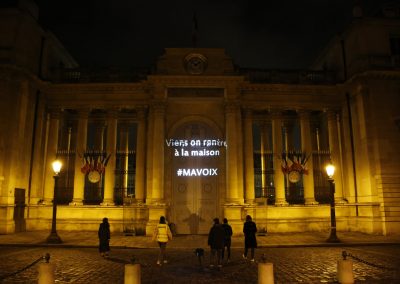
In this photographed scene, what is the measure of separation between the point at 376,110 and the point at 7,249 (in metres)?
21.7

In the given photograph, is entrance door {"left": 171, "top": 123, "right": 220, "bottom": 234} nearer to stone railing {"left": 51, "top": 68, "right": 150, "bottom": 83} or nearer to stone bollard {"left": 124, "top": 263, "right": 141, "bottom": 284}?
stone railing {"left": 51, "top": 68, "right": 150, "bottom": 83}

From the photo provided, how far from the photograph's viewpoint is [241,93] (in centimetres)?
2473

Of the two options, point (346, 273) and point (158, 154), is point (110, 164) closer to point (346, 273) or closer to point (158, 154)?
point (158, 154)

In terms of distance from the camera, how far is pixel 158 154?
2303 centimetres

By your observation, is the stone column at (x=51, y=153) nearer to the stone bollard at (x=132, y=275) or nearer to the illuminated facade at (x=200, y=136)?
the illuminated facade at (x=200, y=136)


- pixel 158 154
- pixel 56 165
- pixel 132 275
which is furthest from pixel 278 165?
pixel 132 275

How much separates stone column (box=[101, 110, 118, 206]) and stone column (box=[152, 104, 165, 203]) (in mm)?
3181

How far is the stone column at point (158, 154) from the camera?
22516mm

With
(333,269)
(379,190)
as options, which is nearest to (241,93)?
(379,190)

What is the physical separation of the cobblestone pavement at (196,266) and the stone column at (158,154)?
604 centimetres

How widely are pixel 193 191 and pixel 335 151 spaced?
32.8 feet

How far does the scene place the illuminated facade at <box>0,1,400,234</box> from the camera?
880 inches

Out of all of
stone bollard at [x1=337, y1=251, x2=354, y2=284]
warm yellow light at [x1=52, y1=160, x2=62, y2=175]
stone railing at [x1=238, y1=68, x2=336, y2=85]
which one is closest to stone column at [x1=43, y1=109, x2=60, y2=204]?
warm yellow light at [x1=52, y1=160, x2=62, y2=175]

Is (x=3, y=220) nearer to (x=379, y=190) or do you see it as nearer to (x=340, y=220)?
(x=340, y=220)
